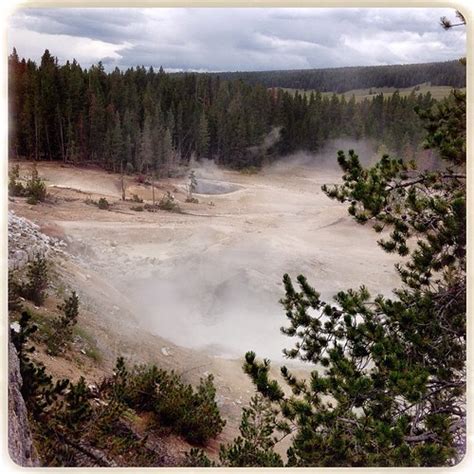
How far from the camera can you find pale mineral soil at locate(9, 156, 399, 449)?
142 inches

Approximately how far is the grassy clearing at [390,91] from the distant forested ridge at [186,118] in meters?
0.02

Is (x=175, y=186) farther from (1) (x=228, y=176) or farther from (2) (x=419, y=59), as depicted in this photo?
(2) (x=419, y=59)

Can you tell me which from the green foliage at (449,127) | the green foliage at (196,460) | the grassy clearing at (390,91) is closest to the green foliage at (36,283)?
the green foliage at (196,460)

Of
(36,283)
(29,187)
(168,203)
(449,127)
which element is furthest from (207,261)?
(449,127)

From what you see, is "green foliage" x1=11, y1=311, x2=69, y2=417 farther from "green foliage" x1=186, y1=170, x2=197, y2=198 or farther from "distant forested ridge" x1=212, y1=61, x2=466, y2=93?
"distant forested ridge" x1=212, y1=61, x2=466, y2=93

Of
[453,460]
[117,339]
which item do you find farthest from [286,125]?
[453,460]

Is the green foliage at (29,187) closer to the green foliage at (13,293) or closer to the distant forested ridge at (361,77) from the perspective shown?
the green foliage at (13,293)

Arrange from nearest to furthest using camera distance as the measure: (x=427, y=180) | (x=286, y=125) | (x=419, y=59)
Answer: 1. (x=427, y=180)
2. (x=419, y=59)
3. (x=286, y=125)

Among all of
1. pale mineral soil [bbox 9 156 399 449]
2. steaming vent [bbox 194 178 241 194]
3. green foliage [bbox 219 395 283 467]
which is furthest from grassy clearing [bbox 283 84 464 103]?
green foliage [bbox 219 395 283 467]

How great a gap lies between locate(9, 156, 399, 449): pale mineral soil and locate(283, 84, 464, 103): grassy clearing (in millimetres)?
449

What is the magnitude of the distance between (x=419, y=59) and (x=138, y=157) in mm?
1678

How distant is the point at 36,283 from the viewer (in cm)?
358

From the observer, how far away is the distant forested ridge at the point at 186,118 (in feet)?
11.8

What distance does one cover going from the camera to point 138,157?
151 inches
